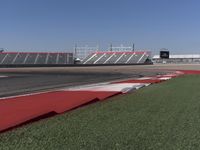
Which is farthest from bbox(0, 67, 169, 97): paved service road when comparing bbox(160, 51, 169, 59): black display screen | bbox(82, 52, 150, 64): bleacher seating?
bbox(160, 51, 169, 59): black display screen

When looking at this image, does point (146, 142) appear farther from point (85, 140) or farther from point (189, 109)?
point (189, 109)

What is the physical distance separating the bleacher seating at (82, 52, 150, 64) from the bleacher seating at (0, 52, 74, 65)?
20.2ft

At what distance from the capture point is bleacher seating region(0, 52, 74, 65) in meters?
115

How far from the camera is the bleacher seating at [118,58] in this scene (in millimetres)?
115825

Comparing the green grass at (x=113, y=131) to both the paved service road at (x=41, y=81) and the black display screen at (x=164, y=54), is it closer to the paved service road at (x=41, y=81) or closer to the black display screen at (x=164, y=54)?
the paved service road at (x=41, y=81)

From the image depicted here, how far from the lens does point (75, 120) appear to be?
9523mm

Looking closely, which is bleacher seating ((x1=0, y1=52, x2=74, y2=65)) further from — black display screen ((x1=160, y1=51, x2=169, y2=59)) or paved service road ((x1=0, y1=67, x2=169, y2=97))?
paved service road ((x1=0, y1=67, x2=169, y2=97))

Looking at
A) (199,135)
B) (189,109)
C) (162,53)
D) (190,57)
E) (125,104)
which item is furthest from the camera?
(190,57)

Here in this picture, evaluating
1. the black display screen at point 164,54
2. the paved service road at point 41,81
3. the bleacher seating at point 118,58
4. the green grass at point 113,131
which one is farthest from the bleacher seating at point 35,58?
the green grass at point 113,131

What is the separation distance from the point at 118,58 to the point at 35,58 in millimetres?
23245

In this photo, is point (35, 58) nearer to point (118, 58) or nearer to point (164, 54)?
point (118, 58)

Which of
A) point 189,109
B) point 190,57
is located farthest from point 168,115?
point 190,57

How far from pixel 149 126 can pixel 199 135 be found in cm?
128

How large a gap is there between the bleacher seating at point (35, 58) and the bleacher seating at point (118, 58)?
615cm
